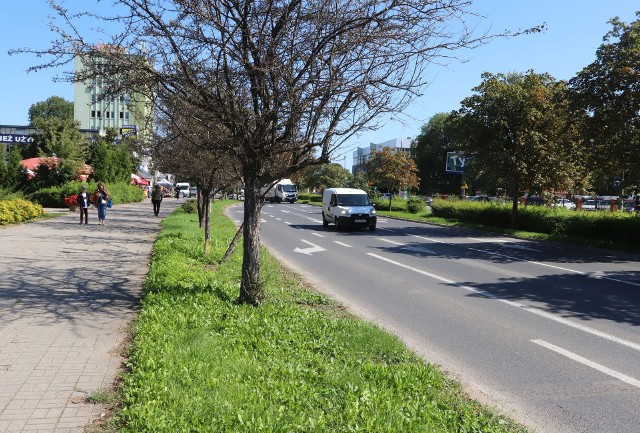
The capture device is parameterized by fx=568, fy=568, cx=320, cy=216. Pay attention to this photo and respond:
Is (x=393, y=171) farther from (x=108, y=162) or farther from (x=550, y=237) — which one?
(x=550, y=237)

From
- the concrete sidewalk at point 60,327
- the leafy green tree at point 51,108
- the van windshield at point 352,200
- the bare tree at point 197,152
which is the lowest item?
the concrete sidewalk at point 60,327

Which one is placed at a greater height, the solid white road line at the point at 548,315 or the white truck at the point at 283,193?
the white truck at the point at 283,193

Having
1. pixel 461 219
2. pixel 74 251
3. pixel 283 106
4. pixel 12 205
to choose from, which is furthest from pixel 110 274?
pixel 461 219

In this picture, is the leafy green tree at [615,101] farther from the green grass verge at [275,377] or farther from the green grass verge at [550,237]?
the green grass verge at [275,377]

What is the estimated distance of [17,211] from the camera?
21.0 meters

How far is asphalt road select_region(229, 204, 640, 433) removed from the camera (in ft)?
16.4

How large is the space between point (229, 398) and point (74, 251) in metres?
10.9

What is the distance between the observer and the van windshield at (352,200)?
26964mm

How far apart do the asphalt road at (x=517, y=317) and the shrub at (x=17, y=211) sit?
31.9 feet

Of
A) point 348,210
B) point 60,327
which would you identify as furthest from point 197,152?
point 348,210

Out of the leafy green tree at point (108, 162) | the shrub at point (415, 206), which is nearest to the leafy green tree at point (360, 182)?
the shrub at point (415, 206)

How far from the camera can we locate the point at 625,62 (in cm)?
1841

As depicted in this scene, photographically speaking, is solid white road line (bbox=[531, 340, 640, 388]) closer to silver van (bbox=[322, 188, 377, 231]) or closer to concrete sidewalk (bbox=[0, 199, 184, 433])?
concrete sidewalk (bbox=[0, 199, 184, 433])

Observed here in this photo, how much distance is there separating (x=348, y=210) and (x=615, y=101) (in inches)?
456
